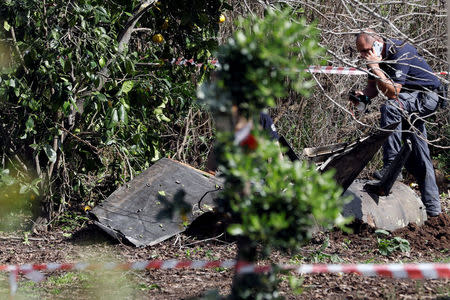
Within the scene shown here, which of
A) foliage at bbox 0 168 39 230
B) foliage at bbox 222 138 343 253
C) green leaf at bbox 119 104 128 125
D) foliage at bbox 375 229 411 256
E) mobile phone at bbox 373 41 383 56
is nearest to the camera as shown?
foliage at bbox 222 138 343 253

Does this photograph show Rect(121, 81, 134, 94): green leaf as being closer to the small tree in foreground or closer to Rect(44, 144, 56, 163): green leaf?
Rect(44, 144, 56, 163): green leaf

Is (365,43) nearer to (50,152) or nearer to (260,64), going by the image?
(50,152)

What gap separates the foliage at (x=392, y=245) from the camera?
5.27 metres

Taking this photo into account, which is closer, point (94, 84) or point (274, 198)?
point (274, 198)

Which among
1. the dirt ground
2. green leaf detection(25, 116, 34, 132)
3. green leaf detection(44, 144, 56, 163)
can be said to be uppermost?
green leaf detection(25, 116, 34, 132)

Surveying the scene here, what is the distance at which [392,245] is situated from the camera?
5.41 meters

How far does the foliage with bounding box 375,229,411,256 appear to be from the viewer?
5270mm

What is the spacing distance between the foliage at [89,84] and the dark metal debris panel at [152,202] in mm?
381

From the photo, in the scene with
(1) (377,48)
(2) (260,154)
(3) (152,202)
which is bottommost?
(3) (152,202)

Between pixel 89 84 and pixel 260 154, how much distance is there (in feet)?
Result: 11.9

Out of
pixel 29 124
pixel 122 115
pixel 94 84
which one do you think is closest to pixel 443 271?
pixel 122 115

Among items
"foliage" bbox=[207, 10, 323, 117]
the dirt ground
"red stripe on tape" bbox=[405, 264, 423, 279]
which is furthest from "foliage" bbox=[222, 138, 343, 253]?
the dirt ground

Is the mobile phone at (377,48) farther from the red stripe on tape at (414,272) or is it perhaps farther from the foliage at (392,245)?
the red stripe on tape at (414,272)

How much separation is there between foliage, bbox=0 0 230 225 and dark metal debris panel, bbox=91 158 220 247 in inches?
15.0
